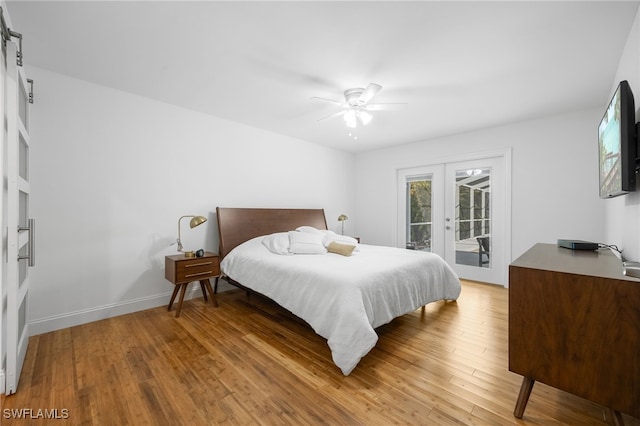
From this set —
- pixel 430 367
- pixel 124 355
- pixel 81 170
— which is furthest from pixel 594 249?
pixel 81 170

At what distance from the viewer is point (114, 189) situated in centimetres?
281

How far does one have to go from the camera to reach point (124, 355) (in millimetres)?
2072

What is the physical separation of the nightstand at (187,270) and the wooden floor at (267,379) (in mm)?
364

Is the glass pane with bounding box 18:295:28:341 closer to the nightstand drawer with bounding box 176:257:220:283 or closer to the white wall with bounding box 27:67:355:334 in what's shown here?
the white wall with bounding box 27:67:355:334

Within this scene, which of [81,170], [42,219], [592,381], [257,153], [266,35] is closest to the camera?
[592,381]

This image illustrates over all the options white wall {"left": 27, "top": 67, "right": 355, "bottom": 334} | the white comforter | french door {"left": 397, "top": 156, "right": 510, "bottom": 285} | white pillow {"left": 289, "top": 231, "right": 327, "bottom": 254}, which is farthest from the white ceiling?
the white comforter

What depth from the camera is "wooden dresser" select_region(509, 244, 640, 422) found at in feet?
3.70

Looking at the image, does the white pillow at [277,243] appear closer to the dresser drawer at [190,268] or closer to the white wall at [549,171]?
the dresser drawer at [190,268]

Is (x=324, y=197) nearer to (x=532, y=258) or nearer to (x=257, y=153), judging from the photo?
(x=257, y=153)

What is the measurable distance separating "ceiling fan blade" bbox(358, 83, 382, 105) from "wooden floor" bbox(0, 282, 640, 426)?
88.2 inches

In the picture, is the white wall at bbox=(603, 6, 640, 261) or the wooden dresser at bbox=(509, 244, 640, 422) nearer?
the wooden dresser at bbox=(509, 244, 640, 422)

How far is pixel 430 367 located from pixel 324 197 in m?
3.57

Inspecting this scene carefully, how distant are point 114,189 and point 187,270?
1.15 meters

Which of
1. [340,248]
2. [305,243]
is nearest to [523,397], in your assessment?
[340,248]
